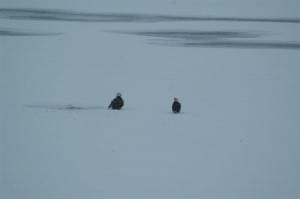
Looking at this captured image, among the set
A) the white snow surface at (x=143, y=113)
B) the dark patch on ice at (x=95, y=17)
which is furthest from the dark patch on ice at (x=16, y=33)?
the dark patch on ice at (x=95, y=17)

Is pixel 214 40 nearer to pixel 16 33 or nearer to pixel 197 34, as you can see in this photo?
pixel 197 34

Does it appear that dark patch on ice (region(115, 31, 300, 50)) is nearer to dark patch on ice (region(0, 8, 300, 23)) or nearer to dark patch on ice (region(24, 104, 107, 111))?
dark patch on ice (region(0, 8, 300, 23))

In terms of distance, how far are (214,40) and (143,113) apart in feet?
3.21

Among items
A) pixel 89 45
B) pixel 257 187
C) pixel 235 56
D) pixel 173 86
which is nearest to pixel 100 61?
pixel 89 45

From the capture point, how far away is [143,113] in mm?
2797

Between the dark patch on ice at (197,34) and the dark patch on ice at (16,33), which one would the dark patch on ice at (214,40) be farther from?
the dark patch on ice at (16,33)

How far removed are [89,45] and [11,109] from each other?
0.73 meters

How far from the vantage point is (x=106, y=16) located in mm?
3617

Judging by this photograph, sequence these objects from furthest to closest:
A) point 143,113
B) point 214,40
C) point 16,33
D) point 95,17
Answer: point 95,17 < point 214,40 < point 16,33 < point 143,113

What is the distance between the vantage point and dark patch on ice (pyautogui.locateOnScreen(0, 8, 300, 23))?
11.2ft

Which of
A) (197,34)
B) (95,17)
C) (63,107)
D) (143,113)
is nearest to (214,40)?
(197,34)

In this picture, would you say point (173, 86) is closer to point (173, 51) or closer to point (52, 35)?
point (173, 51)

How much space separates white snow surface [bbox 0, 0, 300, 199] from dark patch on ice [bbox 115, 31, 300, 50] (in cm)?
4

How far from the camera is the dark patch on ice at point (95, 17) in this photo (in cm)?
341
